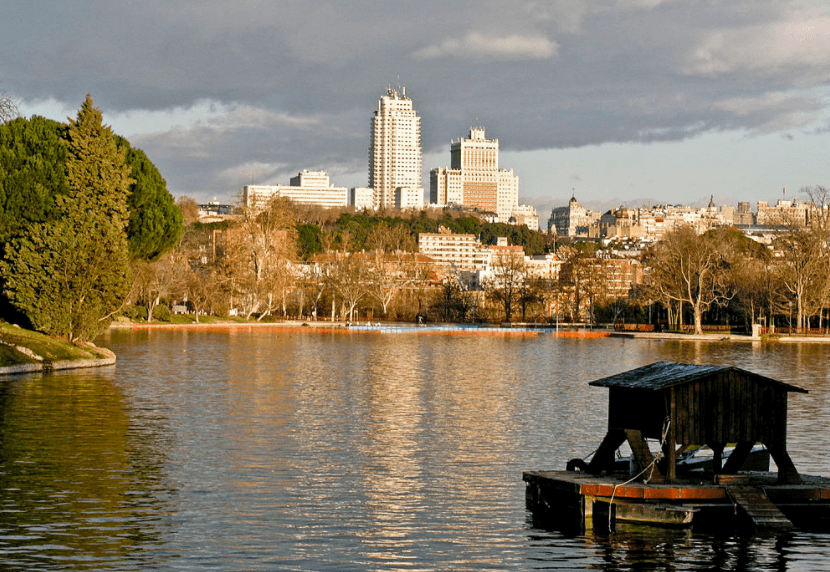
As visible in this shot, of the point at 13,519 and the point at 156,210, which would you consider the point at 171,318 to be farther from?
the point at 13,519

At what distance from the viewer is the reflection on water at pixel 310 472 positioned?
16.7 m

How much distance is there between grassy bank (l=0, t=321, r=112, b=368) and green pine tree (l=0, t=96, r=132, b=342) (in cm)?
94

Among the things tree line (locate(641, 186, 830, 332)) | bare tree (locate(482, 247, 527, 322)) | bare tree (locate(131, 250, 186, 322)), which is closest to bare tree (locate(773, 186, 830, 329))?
tree line (locate(641, 186, 830, 332))

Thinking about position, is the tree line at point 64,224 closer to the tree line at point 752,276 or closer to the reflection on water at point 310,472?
the reflection on water at point 310,472

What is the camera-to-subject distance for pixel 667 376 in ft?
64.1

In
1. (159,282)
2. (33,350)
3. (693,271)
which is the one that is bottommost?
(33,350)

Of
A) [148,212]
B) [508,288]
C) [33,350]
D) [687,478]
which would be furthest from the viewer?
[508,288]

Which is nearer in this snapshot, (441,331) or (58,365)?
(58,365)

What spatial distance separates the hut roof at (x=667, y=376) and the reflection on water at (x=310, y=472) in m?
2.72

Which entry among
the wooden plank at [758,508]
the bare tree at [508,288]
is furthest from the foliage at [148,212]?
the bare tree at [508,288]

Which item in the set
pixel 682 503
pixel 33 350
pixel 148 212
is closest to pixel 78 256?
pixel 33 350

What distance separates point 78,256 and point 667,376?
39813 millimetres

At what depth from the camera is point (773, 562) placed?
1667 centimetres

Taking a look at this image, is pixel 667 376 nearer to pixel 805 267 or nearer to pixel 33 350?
pixel 33 350
